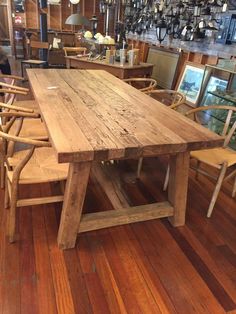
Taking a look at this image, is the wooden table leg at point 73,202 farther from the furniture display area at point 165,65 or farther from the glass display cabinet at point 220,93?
the furniture display area at point 165,65

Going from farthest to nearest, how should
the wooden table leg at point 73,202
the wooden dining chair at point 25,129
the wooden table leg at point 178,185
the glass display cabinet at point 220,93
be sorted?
the glass display cabinet at point 220,93
the wooden dining chair at point 25,129
the wooden table leg at point 178,185
the wooden table leg at point 73,202

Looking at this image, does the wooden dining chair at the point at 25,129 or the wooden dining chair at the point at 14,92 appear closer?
the wooden dining chair at the point at 25,129

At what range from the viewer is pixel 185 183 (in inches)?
75.7

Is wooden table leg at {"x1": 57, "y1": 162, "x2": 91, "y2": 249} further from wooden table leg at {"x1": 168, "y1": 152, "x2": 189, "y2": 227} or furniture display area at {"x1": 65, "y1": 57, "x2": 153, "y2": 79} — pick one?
furniture display area at {"x1": 65, "y1": 57, "x2": 153, "y2": 79}

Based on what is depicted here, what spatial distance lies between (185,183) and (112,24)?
34.0 ft

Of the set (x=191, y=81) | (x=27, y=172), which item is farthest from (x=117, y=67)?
(x=27, y=172)

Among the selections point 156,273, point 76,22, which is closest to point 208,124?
point 156,273

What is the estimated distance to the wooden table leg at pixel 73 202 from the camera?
61.3 inches

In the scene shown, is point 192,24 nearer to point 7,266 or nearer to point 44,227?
point 44,227

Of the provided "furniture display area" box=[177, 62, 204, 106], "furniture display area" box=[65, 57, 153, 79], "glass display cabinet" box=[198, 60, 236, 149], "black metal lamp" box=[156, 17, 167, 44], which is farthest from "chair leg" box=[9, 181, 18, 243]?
"black metal lamp" box=[156, 17, 167, 44]

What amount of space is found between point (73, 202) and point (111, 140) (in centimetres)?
46

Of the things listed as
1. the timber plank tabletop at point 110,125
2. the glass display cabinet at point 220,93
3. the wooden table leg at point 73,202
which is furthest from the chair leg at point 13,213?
the glass display cabinet at point 220,93

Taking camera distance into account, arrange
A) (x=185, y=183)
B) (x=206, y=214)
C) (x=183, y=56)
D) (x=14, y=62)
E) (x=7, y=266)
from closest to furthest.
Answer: (x=7, y=266) → (x=185, y=183) → (x=206, y=214) → (x=183, y=56) → (x=14, y=62)

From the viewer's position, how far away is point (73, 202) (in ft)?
5.38
